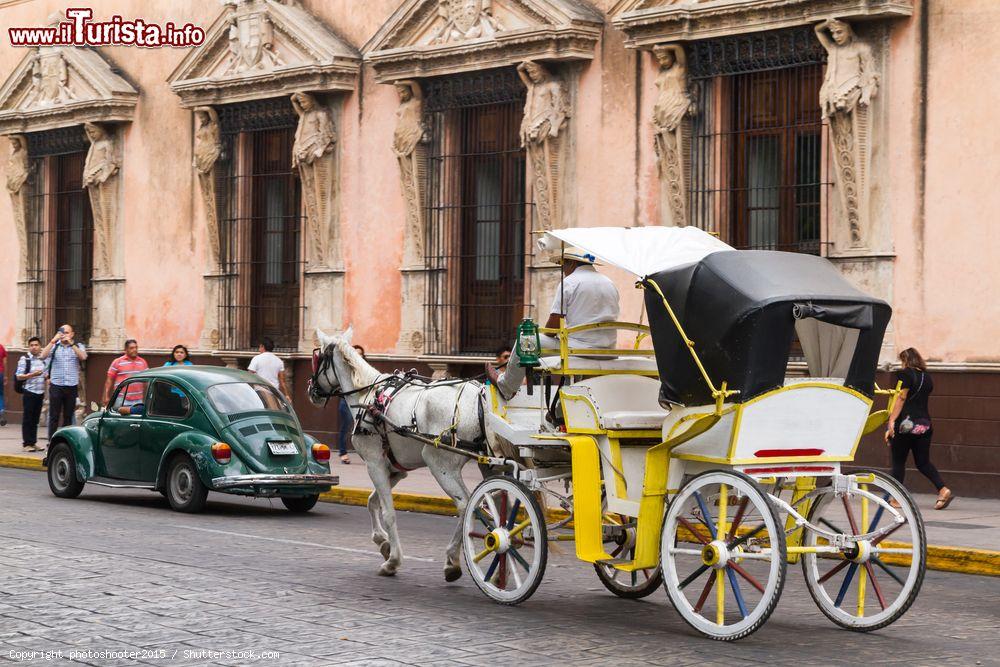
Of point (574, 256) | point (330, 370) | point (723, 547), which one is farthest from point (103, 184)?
point (723, 547)

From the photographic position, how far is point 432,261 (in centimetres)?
2256

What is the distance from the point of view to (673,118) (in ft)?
62.6

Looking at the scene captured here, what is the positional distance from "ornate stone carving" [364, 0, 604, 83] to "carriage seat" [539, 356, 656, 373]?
34.2ft

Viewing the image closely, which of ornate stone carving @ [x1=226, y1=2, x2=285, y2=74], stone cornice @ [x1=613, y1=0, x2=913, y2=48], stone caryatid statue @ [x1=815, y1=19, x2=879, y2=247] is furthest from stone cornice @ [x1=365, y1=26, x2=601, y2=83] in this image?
stone caryatid statue @ [x1=815, y1=19, x2=879, y2=247]

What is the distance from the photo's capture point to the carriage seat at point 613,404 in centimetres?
948

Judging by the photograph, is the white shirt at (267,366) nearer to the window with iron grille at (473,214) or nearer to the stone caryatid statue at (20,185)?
the window with iron grille at (473,214)

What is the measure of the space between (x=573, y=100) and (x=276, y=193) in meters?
6.61

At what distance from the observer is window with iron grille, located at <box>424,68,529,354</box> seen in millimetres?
21672

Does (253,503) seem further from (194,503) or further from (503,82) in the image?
(503,82)

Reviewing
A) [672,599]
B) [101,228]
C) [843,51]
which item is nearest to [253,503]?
[843,51]

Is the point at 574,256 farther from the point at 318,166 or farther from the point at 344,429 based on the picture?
the point at 318,166

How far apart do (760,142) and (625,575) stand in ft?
30.6

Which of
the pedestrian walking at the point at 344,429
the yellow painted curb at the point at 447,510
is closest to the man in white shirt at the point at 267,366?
the pedestrian walking at the point at 344,429

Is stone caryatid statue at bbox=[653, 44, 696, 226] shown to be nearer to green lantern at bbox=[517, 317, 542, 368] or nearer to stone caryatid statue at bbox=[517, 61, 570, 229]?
stone caryatid statue at bbox=[517, 61, 570, 229]
